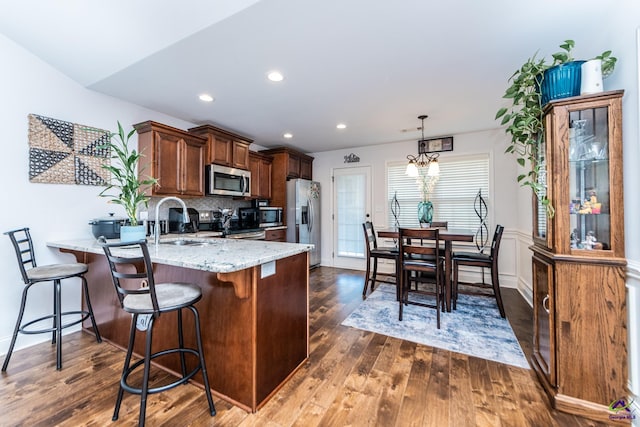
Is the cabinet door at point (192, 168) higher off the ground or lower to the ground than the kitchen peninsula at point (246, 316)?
higher

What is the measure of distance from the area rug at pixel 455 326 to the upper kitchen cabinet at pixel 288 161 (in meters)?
2.75

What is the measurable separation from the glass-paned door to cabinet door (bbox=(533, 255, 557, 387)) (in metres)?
3.27

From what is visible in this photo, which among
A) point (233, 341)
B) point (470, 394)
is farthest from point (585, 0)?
point (233, 341)

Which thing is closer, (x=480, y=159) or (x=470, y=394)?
(x=470, y=394)

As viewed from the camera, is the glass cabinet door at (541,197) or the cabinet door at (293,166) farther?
the cabinet door at (293,166)

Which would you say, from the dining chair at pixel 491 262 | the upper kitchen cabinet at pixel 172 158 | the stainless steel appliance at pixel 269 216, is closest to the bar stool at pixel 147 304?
the upper kitchen cabinet at pixel 172 158

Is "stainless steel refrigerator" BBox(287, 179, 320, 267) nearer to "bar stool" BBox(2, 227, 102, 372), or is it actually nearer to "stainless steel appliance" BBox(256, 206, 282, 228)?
"stainless steel appliance" BBox(256, 206, 282, 228)

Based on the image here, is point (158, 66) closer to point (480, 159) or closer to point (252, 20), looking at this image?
point (252, 20)

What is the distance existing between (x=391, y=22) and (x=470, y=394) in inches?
98.5

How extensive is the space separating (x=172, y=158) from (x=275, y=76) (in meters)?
1.75

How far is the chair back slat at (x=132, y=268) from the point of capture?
1.24m

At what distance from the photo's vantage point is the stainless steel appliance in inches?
174

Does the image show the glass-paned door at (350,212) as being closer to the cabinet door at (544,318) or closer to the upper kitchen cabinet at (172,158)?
the upper kitchen cabinet at (172,158)

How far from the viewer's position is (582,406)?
144 centimetres
